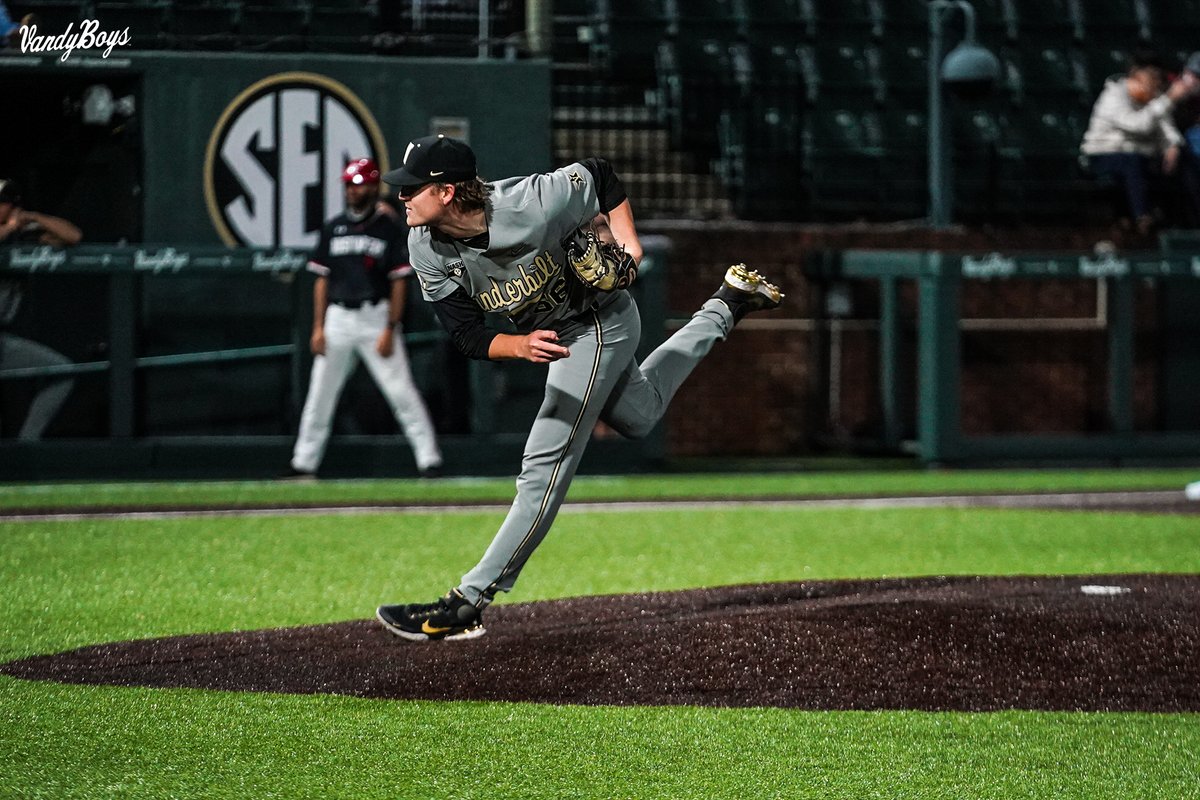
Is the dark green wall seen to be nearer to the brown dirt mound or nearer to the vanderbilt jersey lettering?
the brown dirt mound

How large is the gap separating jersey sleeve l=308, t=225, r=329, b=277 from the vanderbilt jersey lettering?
5.93 metres

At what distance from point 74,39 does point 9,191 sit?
1.21 m

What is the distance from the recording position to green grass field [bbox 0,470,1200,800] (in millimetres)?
4258

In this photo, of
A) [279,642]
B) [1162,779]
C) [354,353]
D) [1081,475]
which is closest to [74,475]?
[354,353]

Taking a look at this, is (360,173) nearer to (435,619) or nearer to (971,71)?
(971,71)

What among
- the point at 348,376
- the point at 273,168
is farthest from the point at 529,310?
the point at 273,168

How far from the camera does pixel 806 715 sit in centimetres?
503

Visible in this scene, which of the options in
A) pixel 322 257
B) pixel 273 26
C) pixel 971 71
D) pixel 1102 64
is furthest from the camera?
pixel 1102 64

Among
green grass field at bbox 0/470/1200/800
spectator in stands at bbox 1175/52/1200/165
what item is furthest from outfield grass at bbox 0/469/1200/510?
spectator in stands at bbox 1175/52/1200/165

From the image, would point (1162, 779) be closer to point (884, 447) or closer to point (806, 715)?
point (806, 715)

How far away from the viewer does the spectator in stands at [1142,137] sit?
49.9 ft

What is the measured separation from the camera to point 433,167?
18.0 feet

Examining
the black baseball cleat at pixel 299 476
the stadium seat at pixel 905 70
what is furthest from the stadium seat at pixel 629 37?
the black baseball cleat at pixel 299 476

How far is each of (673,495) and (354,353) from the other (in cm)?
238
